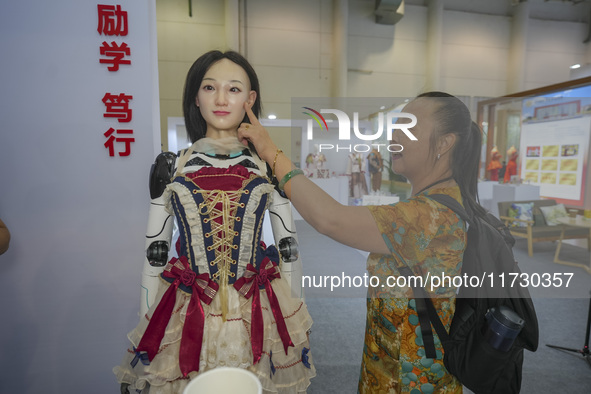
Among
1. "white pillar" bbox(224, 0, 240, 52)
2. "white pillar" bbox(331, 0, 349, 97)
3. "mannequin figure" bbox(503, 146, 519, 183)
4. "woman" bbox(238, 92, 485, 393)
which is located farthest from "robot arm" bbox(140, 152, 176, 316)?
"white pillar" bbox(224, 0, 240, 52)

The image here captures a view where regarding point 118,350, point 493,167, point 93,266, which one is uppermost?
point 493,167

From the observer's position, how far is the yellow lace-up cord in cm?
118

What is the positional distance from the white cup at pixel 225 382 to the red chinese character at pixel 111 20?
172cm

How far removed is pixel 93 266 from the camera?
1804mm

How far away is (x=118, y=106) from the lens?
1.67 metres

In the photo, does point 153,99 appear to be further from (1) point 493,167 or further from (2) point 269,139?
(1) point 493,167

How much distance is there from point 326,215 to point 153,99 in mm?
1313

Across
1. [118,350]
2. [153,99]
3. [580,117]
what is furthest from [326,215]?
[118,350]

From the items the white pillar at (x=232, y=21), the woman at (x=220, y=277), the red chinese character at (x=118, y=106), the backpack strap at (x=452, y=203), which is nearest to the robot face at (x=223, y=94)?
Result: the woman at (x=220, y=277)

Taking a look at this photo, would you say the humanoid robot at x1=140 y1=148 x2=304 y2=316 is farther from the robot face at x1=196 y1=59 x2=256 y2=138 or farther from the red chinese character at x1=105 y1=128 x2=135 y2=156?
the red chinese character at x1=105 y1=128 x2=135 y2=156

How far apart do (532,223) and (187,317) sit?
1.17 metres

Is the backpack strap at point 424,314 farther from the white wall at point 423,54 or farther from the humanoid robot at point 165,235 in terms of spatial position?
the white wall at point 423,54

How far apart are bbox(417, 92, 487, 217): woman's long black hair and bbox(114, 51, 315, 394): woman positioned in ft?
2.07

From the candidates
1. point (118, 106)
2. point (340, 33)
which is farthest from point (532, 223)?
point (118, 106)
